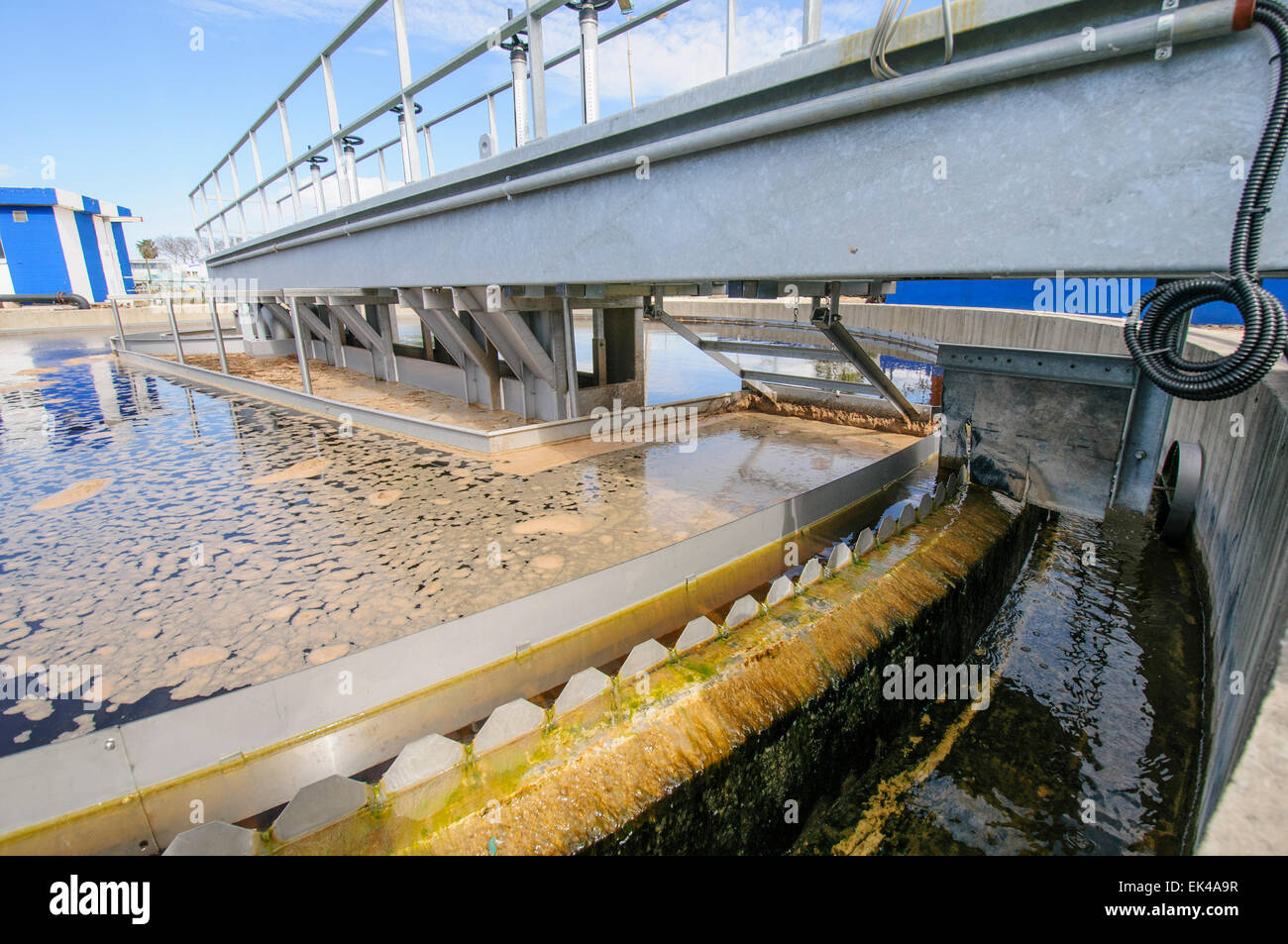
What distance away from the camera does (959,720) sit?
425cm

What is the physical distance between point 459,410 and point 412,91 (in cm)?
629

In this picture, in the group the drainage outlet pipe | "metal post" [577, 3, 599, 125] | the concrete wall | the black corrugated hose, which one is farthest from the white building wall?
the concrete wall

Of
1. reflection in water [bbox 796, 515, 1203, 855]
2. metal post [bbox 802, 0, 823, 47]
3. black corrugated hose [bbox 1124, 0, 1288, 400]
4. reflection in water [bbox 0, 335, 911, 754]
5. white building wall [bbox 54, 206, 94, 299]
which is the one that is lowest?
reflection in water [bbox 796, 515, 1203, 855]

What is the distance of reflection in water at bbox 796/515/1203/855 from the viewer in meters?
3.33

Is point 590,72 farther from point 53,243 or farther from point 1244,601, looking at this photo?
point 53,243

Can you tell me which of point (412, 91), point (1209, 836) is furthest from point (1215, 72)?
point (412, 91)

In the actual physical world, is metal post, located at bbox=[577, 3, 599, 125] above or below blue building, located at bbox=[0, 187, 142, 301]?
below

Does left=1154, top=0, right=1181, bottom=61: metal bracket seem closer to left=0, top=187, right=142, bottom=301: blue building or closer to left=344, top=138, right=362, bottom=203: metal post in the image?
left=344, top=138, right=362, bottom=203: metal post

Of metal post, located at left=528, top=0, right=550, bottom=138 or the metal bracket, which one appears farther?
metal post, located at left=528, top=0, right=550, bottom=138

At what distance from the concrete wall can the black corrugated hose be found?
1.07 meters

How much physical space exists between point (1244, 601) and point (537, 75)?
630 cm

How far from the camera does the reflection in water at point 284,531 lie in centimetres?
365

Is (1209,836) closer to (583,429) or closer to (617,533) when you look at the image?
(617,533)
